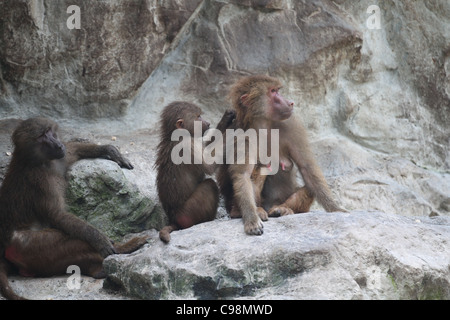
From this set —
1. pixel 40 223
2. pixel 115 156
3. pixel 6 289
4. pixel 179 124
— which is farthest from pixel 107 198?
pixel 6 289

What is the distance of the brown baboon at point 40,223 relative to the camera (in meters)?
6.77

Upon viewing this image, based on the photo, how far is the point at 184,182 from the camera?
281 inches

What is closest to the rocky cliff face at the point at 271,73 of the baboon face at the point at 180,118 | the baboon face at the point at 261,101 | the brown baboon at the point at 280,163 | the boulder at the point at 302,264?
the baboon face at the point at 180,118

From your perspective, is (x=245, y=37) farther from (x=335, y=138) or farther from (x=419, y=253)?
(x=419, y=253)

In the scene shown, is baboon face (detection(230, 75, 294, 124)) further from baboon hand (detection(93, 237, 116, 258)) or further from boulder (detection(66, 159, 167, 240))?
baboon hand (detection(93, 237, 116, 258))

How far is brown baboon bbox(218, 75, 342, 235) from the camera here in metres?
7.07

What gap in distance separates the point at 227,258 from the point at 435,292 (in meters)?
1.76

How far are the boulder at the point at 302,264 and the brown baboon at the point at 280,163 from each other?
0.83 m

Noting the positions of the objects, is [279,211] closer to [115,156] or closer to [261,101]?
[261,101]

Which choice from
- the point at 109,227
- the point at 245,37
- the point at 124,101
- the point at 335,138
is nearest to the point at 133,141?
the point at 124,101

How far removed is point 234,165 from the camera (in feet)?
22.7

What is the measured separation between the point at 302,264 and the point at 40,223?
→ 2839 mm

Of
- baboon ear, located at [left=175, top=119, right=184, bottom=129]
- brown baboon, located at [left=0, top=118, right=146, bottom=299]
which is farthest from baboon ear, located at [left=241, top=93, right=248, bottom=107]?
brown baboon, located at [left=0, top=118, right=146, bottom=299]

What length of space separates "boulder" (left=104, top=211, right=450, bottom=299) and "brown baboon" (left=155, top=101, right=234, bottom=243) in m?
0.78
